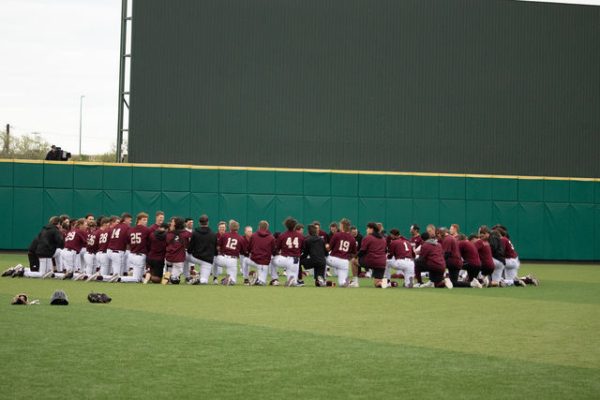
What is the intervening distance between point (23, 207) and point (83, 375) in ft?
95.1

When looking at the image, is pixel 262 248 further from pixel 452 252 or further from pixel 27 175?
pixel 27 175

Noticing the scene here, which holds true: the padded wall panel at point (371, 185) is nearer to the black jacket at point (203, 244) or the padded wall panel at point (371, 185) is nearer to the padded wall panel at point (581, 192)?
the padded wall panel at point (581, 192)

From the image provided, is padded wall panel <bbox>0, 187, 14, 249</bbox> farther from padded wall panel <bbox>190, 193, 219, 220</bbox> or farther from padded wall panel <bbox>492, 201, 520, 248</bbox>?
padded wall panel <bbox>492, 201, 520, 248</bbox>

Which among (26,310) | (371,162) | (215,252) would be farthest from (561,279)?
(26,310)

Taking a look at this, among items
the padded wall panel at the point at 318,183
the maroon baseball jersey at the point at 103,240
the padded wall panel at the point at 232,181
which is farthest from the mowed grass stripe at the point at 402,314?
the padded wall panel at the point at 318,183

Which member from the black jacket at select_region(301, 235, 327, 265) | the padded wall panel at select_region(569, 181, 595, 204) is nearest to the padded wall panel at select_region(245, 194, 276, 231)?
the padded wall panel at select_region(569, 181, 595, 204)

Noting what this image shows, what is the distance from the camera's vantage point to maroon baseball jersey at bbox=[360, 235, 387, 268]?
20.8 m

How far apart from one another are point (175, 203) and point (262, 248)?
15.0 meters

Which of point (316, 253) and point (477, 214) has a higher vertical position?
point (477, 214)

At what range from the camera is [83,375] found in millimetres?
7676

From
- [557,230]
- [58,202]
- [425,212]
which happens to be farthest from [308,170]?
[557,230]

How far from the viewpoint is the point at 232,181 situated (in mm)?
36344

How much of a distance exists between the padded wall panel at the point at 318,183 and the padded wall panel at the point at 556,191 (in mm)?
10270

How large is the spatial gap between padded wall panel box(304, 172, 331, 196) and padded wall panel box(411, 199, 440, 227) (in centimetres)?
402
